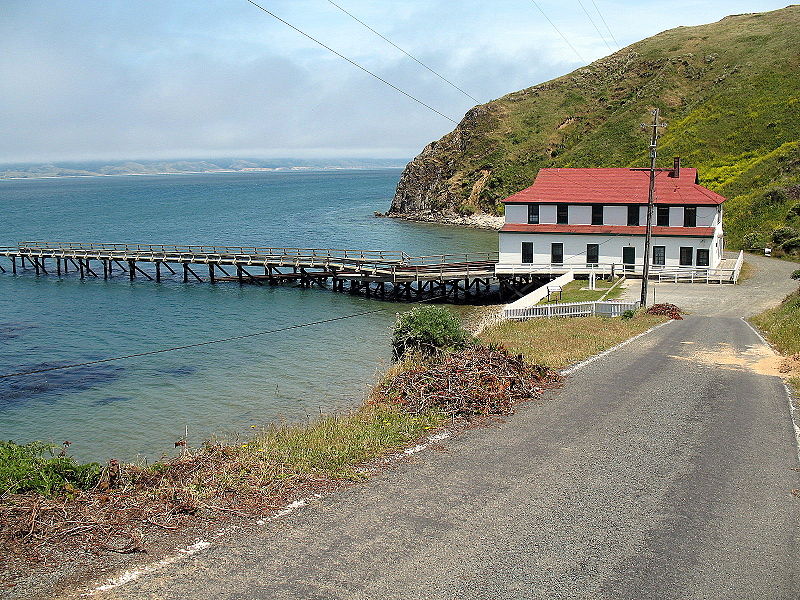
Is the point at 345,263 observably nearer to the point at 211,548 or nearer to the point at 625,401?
the point at 625,401

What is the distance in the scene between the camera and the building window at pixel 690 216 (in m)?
52.4

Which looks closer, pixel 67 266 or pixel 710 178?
pixel 67 266

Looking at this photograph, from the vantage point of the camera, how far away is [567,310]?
37.1m

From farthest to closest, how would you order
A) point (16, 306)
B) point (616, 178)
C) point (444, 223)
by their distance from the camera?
point (444, 223) < point (616, 178) < point (16, 306)

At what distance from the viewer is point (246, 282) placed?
6200cm

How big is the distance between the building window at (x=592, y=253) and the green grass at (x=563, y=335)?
57.8 ft

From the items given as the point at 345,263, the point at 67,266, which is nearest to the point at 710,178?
the point at 345,263

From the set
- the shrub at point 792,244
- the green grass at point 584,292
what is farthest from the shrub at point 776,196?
the green grass at point 584,292

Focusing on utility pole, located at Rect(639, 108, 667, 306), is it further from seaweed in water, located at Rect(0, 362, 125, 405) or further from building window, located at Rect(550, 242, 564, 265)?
seaweed in water, located at Rect(0, 362, 125, 405)

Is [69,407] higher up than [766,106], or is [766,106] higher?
[766,106]

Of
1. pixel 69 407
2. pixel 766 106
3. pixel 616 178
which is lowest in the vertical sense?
pixel 69 407

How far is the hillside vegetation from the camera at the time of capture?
311ft

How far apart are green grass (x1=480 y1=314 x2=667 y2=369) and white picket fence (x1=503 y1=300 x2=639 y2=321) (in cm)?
86

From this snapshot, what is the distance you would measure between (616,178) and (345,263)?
20972 mm
